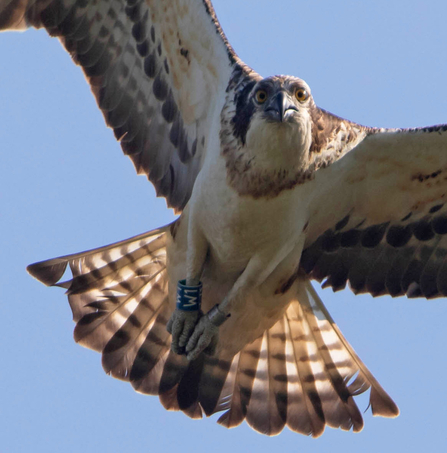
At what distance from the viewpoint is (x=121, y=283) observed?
26.5 feet

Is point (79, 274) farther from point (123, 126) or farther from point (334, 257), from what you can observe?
point (334, 257)

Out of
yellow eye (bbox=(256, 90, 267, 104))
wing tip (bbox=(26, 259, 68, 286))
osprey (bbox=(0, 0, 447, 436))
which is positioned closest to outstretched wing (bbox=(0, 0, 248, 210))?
osprey (bbox=(0, 0, 447, 436))

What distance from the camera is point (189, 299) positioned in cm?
731

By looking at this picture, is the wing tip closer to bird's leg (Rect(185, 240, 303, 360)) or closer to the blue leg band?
the blue leg band

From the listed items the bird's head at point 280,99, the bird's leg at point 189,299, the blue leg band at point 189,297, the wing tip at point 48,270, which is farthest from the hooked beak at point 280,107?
the wing tip at point 48,270

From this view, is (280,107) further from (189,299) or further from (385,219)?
(385,219)

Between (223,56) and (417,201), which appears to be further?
(417,201)

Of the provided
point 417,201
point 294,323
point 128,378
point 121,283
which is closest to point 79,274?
point 121,283

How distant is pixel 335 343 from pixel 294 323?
14.3 inches

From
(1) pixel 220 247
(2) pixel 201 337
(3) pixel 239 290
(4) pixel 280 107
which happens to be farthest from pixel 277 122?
(2) pixel 201 337

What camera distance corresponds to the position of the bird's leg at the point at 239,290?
7.06 meters

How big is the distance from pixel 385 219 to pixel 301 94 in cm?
176

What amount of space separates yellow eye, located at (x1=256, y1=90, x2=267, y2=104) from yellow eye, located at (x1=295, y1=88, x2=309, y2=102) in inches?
8.1

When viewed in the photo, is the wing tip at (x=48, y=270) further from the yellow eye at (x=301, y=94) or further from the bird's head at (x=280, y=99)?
the yellow eye at (x=301, y=94)
